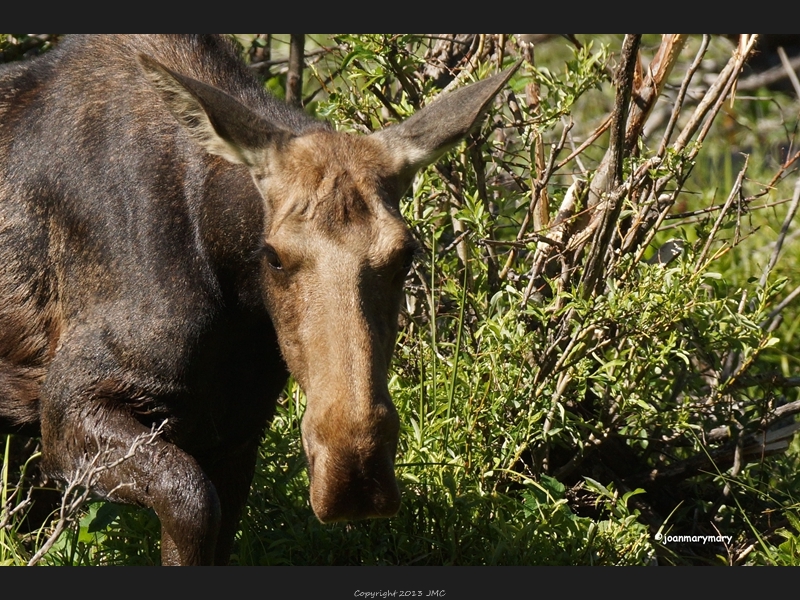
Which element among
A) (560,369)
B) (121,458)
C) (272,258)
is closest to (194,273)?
(272,258)

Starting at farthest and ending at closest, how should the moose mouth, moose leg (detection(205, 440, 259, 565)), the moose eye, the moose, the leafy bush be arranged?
the leafy bush
moose leg (detection(205, 440, 259, 565))
the moose eye
the moose
the moose mouth

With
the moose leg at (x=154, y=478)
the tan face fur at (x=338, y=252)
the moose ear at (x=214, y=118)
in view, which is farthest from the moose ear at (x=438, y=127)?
the moose leg at (x=154, y=478)

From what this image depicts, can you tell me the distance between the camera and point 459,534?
545 cm

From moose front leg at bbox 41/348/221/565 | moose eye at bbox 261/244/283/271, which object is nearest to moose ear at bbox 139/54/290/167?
moose eye at bbox 261/244/283/271

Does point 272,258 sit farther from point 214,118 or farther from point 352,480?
point 352,480

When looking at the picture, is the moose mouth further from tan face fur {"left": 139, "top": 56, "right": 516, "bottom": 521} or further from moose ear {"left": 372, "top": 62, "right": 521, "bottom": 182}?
moose ear {"left": 372, "top": 62, "right": 521, "bottom": 182}

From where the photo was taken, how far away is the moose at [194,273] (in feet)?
13.7

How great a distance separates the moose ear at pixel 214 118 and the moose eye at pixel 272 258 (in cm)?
40

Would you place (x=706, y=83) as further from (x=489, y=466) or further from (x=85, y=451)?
(x=85, y=451)

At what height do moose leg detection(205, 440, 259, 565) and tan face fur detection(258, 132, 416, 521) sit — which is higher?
tan face fur detection(258, 132, 416, 521)

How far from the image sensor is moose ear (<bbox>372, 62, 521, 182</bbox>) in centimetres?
471

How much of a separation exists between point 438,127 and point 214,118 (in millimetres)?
929

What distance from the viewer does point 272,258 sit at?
4.45 meters

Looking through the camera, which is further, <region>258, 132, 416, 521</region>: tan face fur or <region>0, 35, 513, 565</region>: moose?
<region>0, 35, 513, 565</region>: moose
